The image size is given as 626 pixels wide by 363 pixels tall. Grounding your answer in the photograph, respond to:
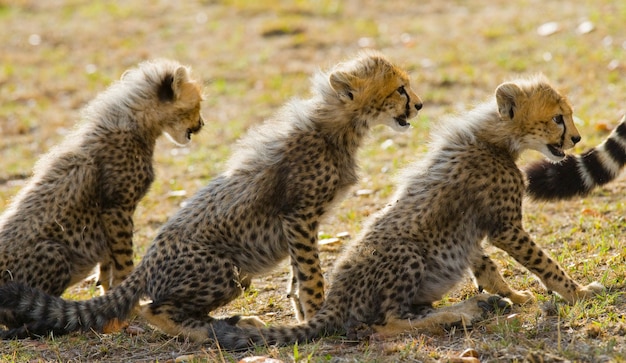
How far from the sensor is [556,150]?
17.0ft

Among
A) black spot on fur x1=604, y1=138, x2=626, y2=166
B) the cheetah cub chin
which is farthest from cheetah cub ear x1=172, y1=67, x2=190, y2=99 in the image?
black spot on fur x1=604, y1=138, x2=626, y2=166

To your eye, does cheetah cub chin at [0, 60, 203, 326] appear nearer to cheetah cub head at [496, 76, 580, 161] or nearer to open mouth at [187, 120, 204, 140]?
open mouth at [187, 120, 204, 140]

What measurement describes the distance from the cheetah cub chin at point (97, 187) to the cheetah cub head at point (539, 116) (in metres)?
1.91

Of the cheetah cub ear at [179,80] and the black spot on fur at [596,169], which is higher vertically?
the cheetah cub ear at [179,80]

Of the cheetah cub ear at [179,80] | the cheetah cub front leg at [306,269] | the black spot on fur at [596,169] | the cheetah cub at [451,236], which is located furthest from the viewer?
the cheetah cub ear at [179,80]

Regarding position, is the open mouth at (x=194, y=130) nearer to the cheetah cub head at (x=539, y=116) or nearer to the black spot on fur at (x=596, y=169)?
the cheetah cub head at (x=539, y=116)

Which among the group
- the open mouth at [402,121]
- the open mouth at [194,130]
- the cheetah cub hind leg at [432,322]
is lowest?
the cheetah cub hind leg at [432,322]

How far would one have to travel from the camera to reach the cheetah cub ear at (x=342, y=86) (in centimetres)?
530

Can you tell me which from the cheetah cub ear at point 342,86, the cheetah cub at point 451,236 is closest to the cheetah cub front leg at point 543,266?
the cheetah cub at point 451,236

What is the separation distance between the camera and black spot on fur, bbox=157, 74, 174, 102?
587cm

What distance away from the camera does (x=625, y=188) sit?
21.2 ft

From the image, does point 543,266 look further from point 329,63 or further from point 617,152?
point 329,63

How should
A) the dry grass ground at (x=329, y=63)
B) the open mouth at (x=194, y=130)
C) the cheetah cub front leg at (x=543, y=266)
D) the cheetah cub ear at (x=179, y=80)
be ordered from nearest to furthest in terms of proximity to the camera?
1. the dry grass ground at (x=329, y=63)
2. the cheetah cub front leg at (x=543, y=266)
3. the cheetah cub ear at (x=179, y=80)
4. the open mouth at (x=194, y=130)

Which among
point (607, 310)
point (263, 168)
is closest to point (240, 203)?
point (263, 168)
